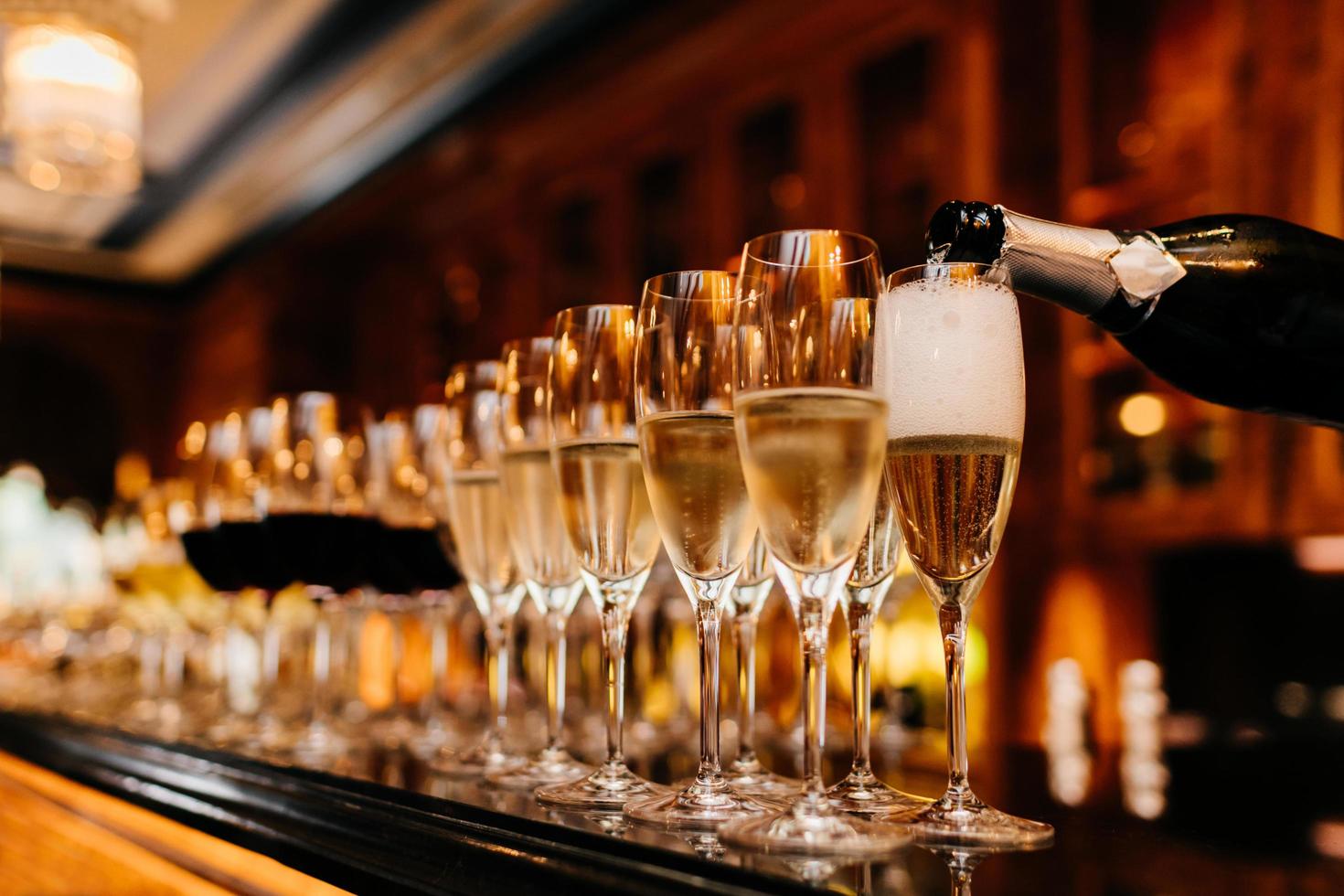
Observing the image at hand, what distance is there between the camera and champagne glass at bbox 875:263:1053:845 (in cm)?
77

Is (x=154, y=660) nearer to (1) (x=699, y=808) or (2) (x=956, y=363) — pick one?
(1) (x=699, y=808)

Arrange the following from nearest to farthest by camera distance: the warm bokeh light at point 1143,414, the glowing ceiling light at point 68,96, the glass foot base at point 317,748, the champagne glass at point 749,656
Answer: the champagne glass at point 749,656 < the glass foot base at point 317,748 < the warm bokeh light at point 1143,414 < the glowing ceiling light at point 68,96

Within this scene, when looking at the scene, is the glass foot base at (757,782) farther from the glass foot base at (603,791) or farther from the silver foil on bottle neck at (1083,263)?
the silver foil on bottle neck at (1083,263)

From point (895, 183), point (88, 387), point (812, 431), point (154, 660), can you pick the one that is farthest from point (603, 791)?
point (88, 387)

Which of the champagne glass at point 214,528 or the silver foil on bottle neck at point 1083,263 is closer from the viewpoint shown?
the silver foil on bottle neck at point 1083,263

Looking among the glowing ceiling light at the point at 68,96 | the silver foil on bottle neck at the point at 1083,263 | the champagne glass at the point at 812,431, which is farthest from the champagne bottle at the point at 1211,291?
the glowing ceiling light at the point at 68,96

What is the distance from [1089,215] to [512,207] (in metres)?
2.84

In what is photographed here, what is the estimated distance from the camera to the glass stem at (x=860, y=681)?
85 cm

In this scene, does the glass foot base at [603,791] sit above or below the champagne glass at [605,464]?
below

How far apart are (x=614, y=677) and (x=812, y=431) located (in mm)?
294

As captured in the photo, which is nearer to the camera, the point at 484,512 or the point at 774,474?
the point at 774,474

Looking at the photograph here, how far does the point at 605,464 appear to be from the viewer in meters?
0.90

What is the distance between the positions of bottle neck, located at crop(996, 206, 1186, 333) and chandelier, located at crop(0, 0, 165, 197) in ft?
13.4

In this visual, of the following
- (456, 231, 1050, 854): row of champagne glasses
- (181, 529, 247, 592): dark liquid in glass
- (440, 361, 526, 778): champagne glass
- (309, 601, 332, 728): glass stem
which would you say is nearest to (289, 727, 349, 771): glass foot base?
(309, 601, 332, 728): glass stem
